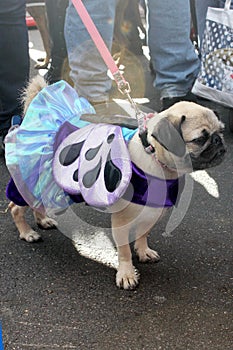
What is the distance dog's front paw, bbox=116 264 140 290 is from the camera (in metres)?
2.34

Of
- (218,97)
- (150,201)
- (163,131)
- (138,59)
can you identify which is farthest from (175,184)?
(138,59)

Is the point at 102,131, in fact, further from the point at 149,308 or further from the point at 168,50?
the point at 168,50

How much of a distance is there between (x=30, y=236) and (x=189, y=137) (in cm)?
98

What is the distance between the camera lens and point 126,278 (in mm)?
2348

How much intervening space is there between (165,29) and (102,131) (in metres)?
1.67

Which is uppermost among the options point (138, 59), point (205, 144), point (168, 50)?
point (205, 144)

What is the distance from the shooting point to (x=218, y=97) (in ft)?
11.7

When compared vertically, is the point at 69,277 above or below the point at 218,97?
below

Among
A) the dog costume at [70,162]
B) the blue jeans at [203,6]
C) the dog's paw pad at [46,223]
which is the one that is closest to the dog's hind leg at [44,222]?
the dog's paw pad at [46,223]

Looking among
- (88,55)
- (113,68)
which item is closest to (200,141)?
(113,68)

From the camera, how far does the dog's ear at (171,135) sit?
2.06m

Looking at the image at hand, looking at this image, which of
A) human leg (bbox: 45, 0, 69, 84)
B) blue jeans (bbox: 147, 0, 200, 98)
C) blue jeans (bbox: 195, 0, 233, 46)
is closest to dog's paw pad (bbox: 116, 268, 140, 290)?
blue jeans (bbox: 147, 0, 200, 98)

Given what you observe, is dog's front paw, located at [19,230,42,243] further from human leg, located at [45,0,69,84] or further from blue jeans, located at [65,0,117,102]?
human leg, located at [45,0,69,84]

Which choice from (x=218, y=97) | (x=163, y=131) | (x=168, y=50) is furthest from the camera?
(x=168, y=50)
